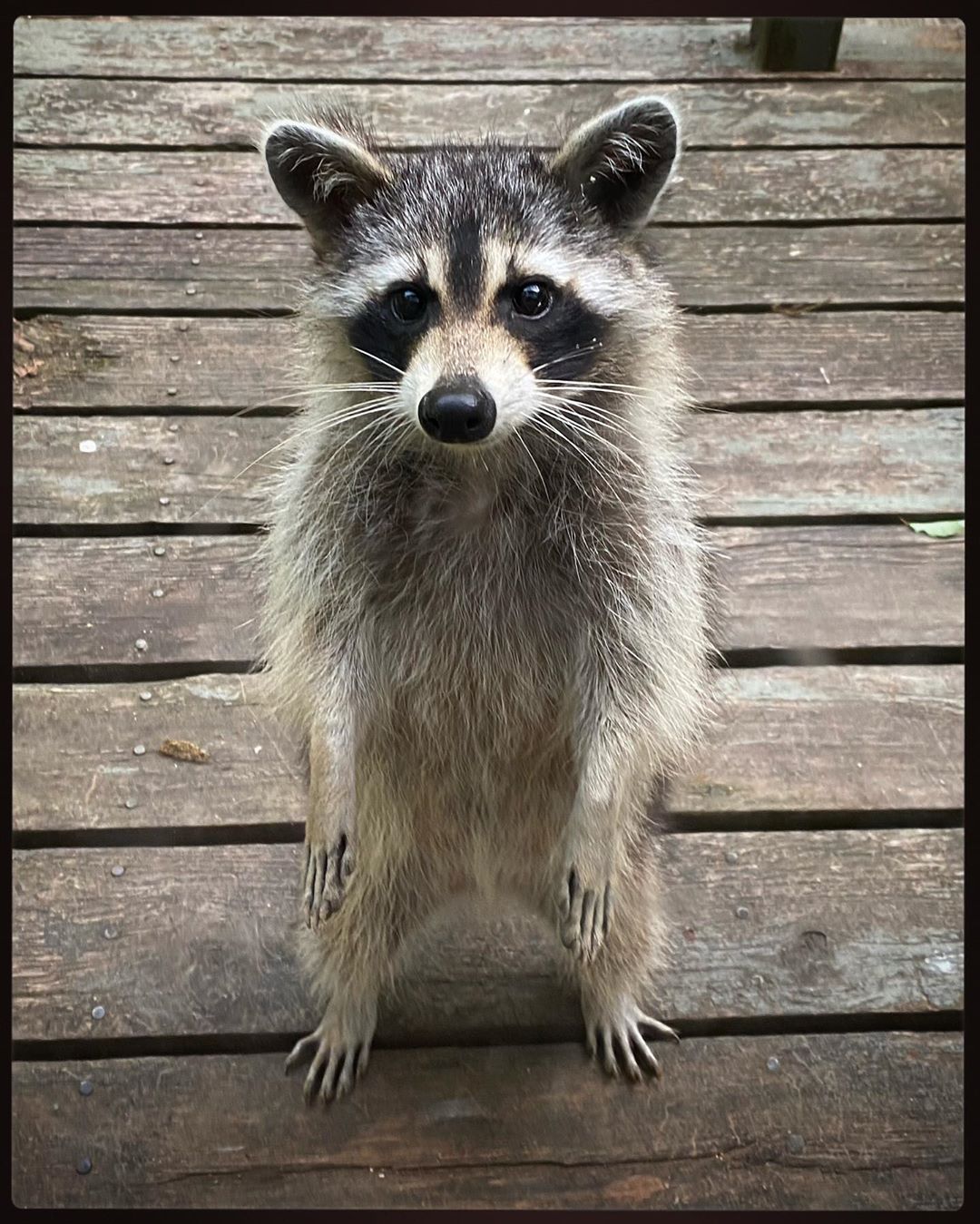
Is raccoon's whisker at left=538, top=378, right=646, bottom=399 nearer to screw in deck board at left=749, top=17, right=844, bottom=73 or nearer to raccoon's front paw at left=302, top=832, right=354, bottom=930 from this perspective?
raccoon's front paw at left=302, top=832, right=354, bottom=930

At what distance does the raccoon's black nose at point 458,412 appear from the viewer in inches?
57.7

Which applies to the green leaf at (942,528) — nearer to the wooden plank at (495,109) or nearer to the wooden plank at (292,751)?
the wooden plank at (292,751)

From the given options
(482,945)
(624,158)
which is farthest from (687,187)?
(482,945)

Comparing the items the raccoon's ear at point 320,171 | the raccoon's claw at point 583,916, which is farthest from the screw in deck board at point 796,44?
the raccoon's claw at point 583,916

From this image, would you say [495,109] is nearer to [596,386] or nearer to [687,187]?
[687,187]

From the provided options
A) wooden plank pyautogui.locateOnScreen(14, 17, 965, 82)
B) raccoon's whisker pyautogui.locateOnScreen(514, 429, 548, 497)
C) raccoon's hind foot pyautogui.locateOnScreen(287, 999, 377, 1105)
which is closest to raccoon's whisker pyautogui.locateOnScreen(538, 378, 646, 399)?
raccoon's whisker pyautogui.locateOnScreen(514, 429, 548, 497)

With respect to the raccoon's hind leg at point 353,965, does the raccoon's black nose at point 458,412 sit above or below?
above

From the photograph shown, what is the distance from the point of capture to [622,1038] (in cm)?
197

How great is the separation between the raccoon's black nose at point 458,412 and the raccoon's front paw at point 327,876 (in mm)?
638

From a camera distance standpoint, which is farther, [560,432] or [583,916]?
[583,916]

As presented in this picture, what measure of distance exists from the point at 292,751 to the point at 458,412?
98 cm

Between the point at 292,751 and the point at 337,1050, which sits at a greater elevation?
the point at 292,751

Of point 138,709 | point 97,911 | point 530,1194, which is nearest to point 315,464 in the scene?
point 138,709

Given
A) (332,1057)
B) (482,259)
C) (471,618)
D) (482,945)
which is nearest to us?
(482,259)
